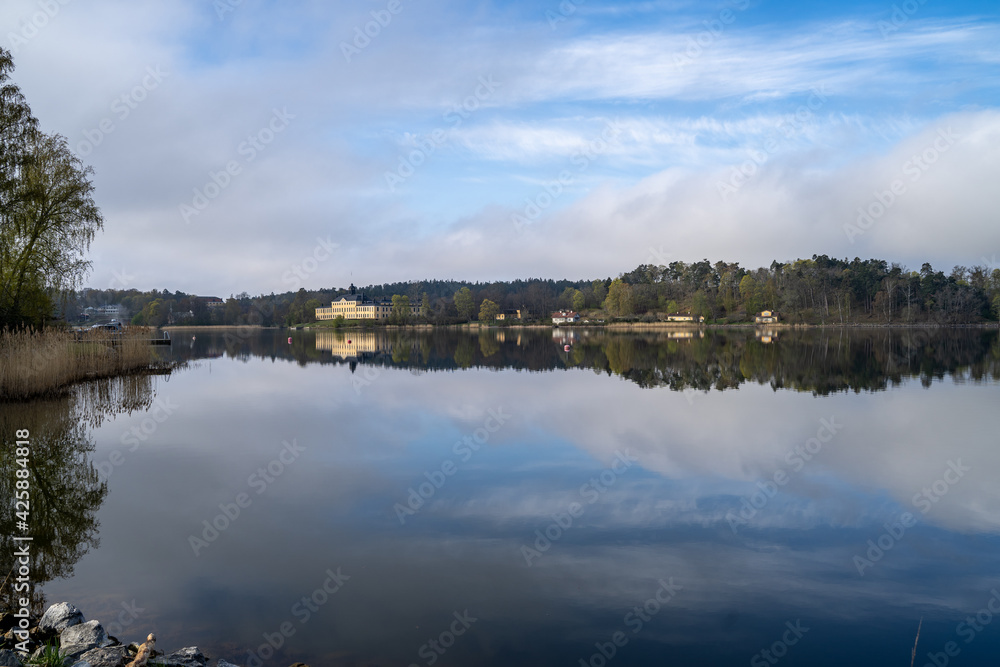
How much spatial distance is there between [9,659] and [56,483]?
655cm

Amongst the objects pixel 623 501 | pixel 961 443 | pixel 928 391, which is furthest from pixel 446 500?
pixel 928 391

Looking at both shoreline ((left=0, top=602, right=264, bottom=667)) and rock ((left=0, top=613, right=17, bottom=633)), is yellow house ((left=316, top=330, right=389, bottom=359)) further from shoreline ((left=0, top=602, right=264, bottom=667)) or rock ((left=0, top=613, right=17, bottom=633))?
shoreline ((left=0, top=602, right=264, bottom=667))

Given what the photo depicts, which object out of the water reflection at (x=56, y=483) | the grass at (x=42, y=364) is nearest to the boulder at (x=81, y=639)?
the water reflection at (x=56, y=483)

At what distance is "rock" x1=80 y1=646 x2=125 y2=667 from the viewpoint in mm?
4727

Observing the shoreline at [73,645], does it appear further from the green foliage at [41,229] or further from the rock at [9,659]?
the green foliage at [41,229]

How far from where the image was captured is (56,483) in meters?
9.98

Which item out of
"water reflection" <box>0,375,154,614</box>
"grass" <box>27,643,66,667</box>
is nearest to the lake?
"water reflection" <box>0,375,154,614</box>

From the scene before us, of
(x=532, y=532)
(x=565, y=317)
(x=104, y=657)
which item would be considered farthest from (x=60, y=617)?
(x=565, y=317)

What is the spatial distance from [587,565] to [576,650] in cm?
172

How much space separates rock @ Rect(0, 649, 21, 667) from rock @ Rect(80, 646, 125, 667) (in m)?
0.42

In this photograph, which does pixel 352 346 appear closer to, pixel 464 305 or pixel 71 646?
pixel 71 646

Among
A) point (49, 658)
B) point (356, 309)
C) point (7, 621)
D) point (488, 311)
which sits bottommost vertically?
point (7, 621)

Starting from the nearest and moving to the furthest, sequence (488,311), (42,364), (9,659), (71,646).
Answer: (9,659) → (71,646) → (42,364) → (488,311)

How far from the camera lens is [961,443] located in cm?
1299
